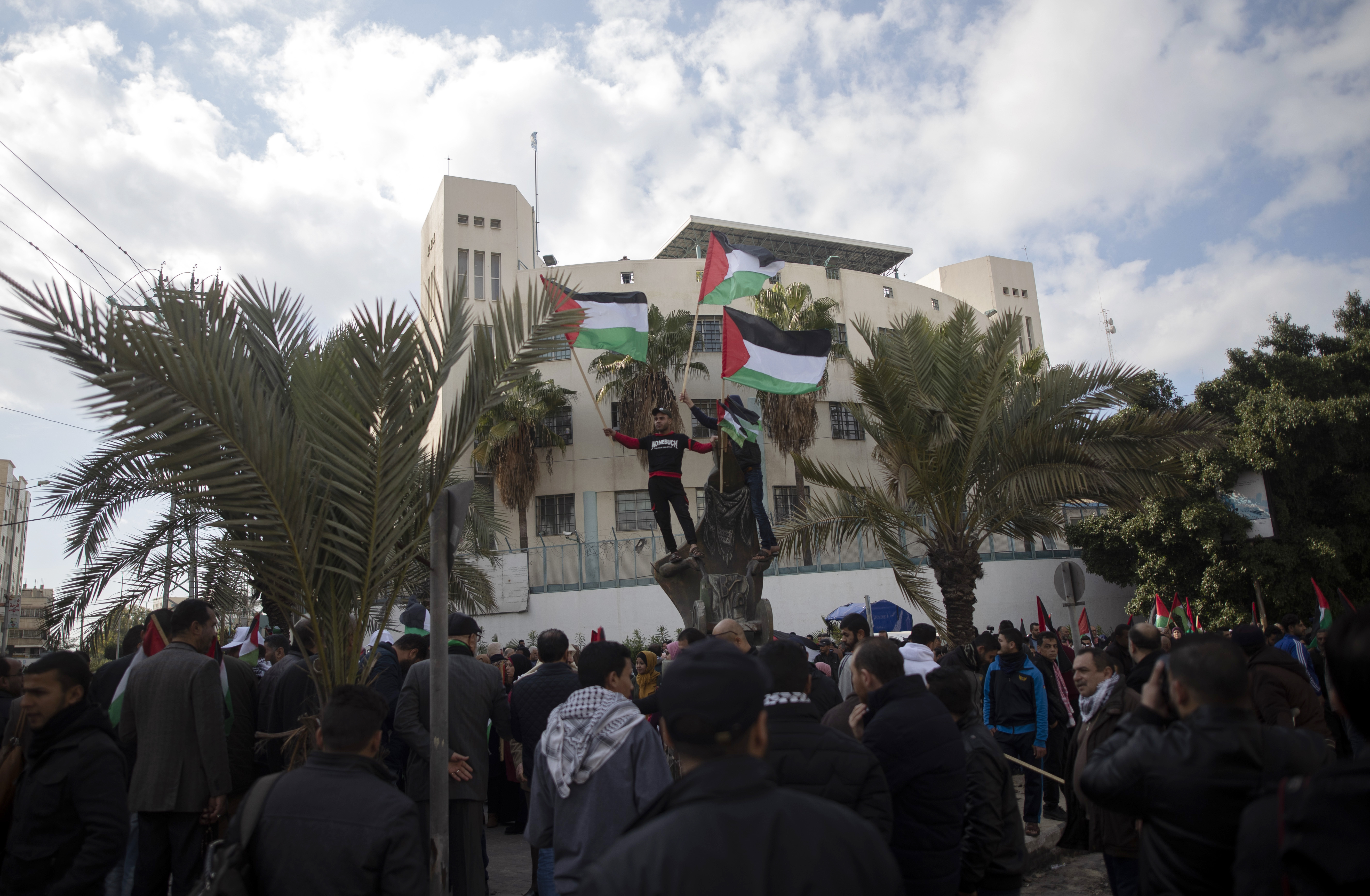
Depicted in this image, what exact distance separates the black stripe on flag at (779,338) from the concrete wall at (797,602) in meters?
12.9

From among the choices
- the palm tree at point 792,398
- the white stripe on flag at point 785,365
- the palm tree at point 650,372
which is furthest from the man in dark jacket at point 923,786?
the palm tree at point 792,398

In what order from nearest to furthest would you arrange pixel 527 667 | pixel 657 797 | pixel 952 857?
pixel 657 797, pixel 952 857, pixel 527 667

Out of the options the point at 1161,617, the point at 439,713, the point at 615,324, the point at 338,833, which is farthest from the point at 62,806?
the point at 1161,617

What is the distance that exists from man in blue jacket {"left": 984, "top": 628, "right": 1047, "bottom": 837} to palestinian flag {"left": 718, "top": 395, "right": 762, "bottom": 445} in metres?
3.90

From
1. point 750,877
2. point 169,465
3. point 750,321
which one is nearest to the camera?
point 750,877

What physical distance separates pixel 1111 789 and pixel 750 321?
8942mm

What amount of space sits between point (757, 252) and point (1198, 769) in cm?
1002

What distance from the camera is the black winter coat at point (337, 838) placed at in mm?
2686

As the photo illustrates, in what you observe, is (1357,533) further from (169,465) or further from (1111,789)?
(169,465)

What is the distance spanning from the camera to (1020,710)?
763 cm

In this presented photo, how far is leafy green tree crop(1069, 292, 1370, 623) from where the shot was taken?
71.4ft

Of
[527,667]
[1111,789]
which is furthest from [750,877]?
[527,667]

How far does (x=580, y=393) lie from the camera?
31.0 metres

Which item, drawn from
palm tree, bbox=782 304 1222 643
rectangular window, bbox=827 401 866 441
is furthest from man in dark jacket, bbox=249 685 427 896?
rectangular window, bbox=827 401 866 441
